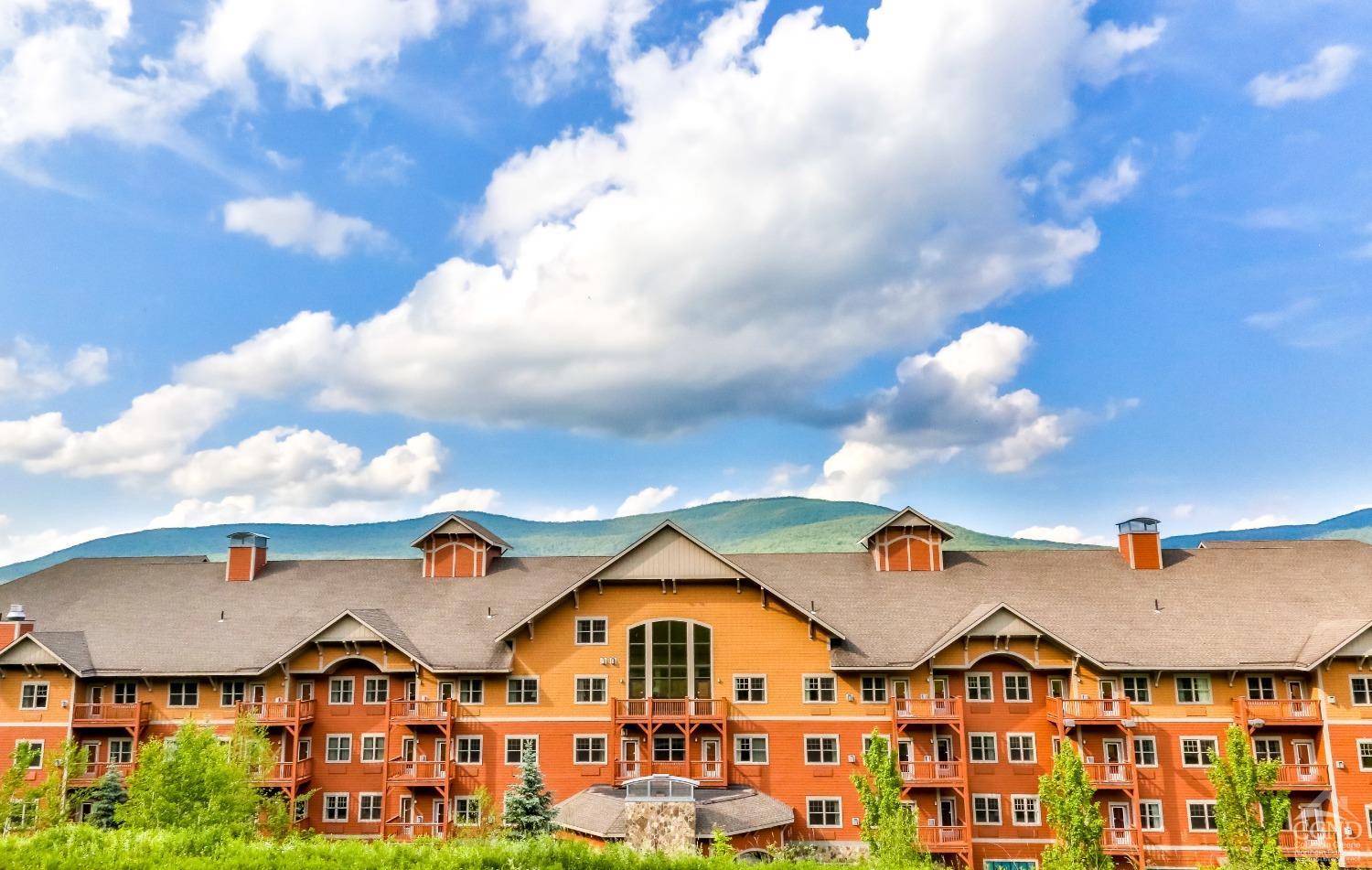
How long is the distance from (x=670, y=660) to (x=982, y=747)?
13167 mm

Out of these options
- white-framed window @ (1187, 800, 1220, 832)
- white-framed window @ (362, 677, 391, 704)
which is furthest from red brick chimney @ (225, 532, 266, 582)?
white-framed window @ (1187, 800, 1220, 832)

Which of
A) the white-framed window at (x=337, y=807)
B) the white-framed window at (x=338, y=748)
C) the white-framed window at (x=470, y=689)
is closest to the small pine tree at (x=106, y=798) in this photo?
the white-framed window at (x=338, y=748)

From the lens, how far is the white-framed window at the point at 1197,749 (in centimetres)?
3688

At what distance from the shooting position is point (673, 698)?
3838 centimetres

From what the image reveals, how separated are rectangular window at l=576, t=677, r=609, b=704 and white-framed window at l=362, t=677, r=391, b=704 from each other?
→ 26.3 feet

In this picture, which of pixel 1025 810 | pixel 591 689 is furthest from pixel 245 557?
pixel 1025 810

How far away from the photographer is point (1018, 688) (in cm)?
3803

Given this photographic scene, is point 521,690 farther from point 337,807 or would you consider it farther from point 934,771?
point 934,771

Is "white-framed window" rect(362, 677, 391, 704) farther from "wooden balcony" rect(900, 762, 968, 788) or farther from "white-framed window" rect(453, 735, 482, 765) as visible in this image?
"wooden balcony" rect(900, 762, 968, 788)

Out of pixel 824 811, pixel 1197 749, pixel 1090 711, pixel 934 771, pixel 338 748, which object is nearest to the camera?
pixel 934 771

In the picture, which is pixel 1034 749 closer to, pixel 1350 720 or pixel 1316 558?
pixel 1350 720

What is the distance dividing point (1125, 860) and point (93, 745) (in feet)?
136

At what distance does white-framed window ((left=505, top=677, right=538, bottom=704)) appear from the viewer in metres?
38.9

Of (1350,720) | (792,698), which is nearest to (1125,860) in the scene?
(1350,720)
